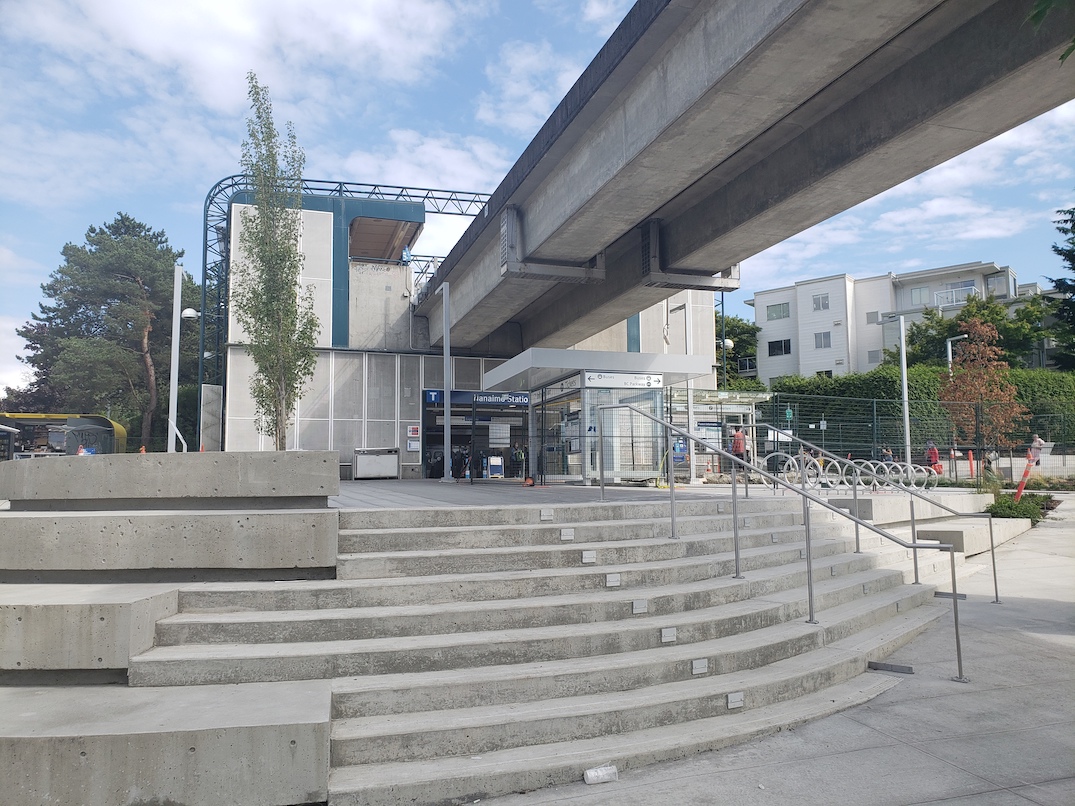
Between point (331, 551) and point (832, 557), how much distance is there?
615cm

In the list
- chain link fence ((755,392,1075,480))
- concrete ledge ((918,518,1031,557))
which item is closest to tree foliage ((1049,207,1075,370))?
chain link fence ((755,392,1075,480))

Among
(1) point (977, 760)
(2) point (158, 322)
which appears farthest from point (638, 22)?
(2) point (158, 322)

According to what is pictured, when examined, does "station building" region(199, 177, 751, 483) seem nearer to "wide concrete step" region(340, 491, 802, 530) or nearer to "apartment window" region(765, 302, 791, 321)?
"wide concrete step" region(340, 491, 802, 530)

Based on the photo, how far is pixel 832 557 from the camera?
8969 mm

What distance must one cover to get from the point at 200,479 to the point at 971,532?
1260 centimetres

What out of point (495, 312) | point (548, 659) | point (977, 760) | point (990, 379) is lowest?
point (977, 760)

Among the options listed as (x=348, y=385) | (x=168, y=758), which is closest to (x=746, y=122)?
(x=168, y=758)

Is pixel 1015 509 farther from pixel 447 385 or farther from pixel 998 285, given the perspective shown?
pixel 998 285

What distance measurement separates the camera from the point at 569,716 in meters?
4.64

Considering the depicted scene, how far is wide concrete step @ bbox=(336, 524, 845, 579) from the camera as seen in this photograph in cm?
597

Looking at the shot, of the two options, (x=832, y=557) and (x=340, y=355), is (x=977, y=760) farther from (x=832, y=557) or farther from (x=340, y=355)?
(x=340, y=355)

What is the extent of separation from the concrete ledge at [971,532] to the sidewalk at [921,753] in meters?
5.38

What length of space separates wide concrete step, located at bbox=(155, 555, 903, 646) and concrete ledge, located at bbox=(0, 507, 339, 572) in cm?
48

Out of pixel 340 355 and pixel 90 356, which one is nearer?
pixel 340 355
